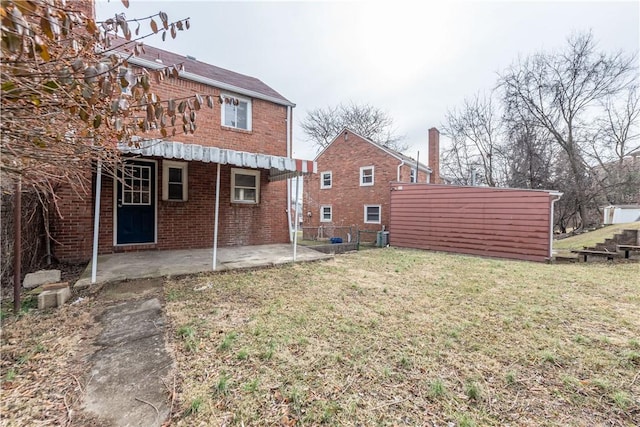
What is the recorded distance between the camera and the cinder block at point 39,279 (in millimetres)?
4129

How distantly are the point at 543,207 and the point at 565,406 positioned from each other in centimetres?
914

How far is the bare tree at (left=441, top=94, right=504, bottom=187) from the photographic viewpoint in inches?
768

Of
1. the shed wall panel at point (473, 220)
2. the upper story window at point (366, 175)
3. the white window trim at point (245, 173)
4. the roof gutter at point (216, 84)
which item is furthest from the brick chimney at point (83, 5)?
the upper story window at point (366, 175)

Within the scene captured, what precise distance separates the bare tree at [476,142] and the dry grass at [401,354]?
17.2 m

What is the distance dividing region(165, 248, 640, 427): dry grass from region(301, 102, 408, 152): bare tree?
2190cm

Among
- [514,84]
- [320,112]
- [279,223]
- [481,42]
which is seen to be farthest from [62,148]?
[320,112]

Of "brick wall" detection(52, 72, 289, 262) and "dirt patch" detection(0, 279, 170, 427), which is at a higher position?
"brick wall" detection(52, 72, 289, 262)

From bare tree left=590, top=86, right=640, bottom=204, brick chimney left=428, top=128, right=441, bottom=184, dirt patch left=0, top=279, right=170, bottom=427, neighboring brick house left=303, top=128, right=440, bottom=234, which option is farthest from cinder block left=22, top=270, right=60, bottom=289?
bare tree left=590, top=86, right=640, bottom=204

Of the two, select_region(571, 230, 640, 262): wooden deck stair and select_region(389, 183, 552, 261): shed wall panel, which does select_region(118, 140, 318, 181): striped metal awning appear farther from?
select_region(571, 230, 640, 262): wooden deck stair

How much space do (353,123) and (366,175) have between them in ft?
34.4

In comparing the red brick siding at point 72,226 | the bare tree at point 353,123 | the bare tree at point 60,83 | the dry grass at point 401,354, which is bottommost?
the dry grass at point 401,354

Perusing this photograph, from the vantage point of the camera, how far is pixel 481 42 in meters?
9.91

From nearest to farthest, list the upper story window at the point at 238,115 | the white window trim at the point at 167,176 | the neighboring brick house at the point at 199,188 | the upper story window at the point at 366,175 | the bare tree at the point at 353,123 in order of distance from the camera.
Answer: the neighboring brick house at the point at 199,188, the white window trim at the point at 167,176, the upper story window at the point at 238,115, the upper story window at the point at 366,175, the bare tree at the point at 353,123

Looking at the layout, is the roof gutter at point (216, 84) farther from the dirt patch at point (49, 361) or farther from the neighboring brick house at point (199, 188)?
the dirt patch at point (49, 361)
